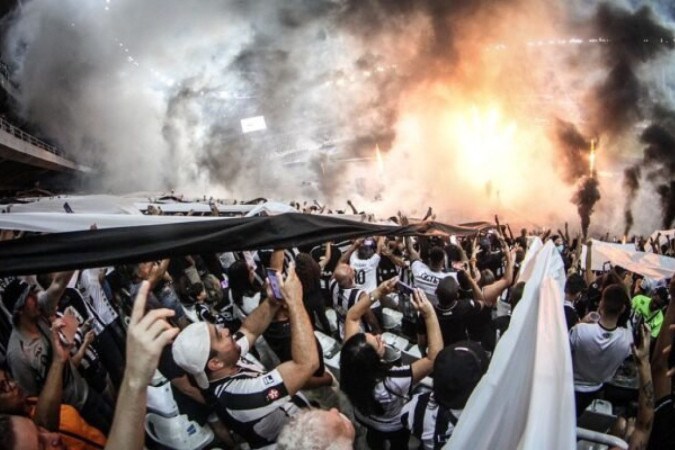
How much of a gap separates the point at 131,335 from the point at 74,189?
2601 centimetres

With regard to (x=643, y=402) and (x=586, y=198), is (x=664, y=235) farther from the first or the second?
(x=586, y=198)

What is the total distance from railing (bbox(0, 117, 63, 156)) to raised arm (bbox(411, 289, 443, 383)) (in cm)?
1496

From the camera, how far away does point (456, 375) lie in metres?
1.83

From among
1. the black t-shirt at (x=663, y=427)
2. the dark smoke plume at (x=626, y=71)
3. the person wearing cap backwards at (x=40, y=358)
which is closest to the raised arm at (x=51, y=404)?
the person wearing cap backwards at (x=40, y=358)

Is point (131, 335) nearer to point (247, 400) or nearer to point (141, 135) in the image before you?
point (247, 400)

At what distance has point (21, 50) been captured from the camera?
14148mm

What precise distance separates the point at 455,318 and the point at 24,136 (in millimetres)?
18091

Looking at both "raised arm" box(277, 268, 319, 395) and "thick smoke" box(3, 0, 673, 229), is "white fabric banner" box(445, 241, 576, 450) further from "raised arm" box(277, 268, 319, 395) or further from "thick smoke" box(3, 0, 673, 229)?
"thick smoke" box(3, 0, 673, 229)

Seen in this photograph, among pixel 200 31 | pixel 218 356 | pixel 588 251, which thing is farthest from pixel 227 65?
pixel 218 356

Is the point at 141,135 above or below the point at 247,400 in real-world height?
above

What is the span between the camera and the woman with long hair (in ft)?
7.09

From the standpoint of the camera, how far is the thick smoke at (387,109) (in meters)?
19.4

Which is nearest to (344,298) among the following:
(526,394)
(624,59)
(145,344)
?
(526,394)

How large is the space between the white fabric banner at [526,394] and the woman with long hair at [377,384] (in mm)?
800
